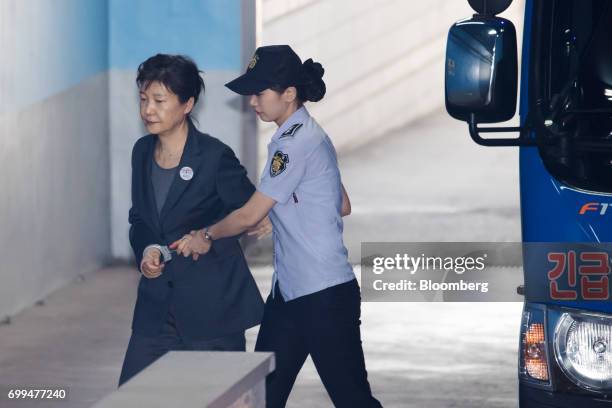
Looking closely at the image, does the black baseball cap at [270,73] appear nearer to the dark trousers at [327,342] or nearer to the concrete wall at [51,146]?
the dark trousers at [327,342]

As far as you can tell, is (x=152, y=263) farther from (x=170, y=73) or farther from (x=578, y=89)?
(x=578, y=89)

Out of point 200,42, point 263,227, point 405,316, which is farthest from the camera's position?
point 200,42

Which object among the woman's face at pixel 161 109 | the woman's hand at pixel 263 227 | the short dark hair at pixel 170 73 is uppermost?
the short dark hair at pixel 170 73

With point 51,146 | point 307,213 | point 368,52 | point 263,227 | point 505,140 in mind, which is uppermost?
point 505,140

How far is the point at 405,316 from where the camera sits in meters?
10.8

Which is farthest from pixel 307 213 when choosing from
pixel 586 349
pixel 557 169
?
pixel 586 349

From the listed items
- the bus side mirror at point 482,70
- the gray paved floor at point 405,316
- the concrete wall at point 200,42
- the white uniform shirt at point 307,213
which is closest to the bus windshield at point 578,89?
the bus side mirror at point 482,70

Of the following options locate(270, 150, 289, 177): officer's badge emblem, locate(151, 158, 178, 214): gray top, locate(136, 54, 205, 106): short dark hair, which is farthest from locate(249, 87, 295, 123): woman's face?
locate(151, 158, 178, 214): gray top

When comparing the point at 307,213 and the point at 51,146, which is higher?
Result: the point at 307,213

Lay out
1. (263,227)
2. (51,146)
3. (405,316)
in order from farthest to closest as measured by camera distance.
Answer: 1. (51,146)
2. (405,316)
3. (263,227)

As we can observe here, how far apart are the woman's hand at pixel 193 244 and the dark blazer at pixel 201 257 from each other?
0.10 metres

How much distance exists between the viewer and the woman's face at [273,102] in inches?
224

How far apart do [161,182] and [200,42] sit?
6.73 m

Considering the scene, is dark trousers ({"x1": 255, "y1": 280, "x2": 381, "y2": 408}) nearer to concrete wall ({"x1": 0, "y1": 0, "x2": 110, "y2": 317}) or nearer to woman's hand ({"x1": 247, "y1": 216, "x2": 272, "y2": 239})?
woman's hand ({"x1": 247, "y1": 216, "x2": 272, "y2": 239})
